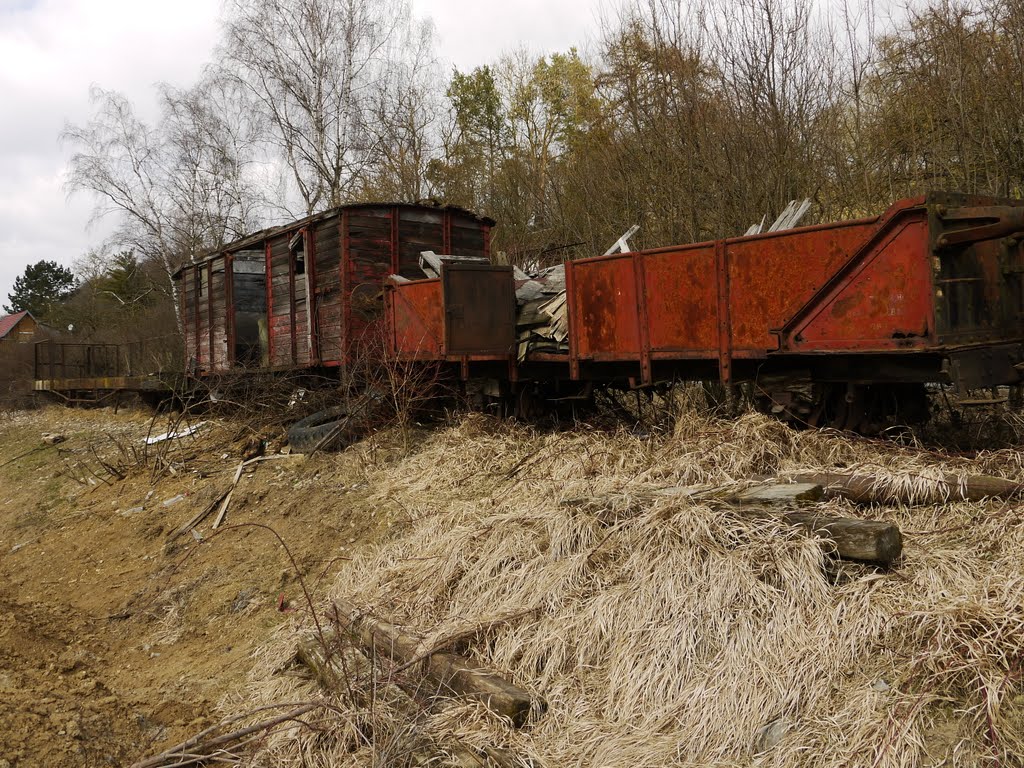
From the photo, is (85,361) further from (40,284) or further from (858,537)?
(40,284)

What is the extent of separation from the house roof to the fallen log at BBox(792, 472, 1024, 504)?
56.1 meters

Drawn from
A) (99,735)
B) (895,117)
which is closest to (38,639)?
(99,735)

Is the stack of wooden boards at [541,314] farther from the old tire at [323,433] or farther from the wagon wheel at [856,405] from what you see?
the wagon wheel at [856,405]

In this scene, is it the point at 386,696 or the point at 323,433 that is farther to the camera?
the point at 323,433

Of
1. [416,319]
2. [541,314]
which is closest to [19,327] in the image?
[416,319]

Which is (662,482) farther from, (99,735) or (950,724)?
(99,735)

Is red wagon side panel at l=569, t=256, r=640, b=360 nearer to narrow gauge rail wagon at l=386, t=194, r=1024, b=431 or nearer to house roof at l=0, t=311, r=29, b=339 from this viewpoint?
narrow gauge rail wagon at l=386, t=194, r=1024, b=431

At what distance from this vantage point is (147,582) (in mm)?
6820

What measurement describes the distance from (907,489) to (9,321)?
200ft

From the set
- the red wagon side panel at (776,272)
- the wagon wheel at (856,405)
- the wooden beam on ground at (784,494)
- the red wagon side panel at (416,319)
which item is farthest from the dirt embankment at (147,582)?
the wagon wheel at (856,405)

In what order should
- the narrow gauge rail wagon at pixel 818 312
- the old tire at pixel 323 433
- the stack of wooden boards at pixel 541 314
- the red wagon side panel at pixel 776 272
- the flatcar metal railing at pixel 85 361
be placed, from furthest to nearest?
the flatcar metal railing at pixel 85 361, the old tire at pixel 323 433, the stack of wooden boards at pixel 541 314, the red wagon side panel at pixel 776 272, the narrow gauge rail wagon at pixel 818 312

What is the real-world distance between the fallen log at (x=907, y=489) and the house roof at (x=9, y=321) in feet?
184

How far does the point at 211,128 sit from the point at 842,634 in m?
29.9

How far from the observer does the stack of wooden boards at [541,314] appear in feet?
26.4
